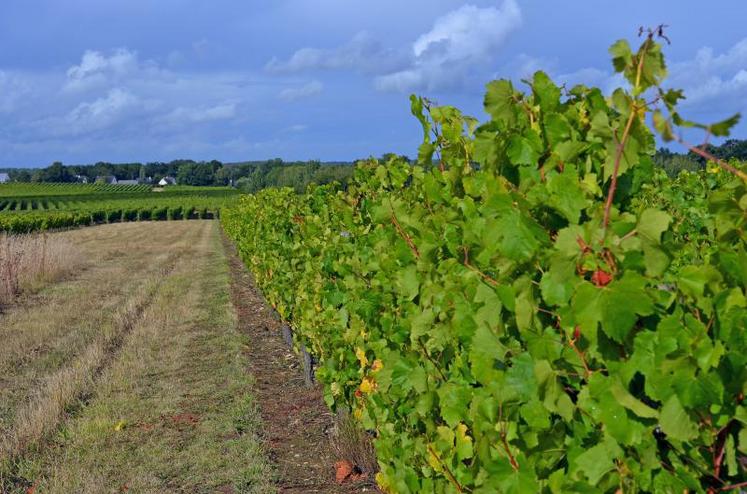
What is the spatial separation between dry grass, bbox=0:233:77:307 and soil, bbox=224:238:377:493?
6.14 m

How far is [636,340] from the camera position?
1998 mm

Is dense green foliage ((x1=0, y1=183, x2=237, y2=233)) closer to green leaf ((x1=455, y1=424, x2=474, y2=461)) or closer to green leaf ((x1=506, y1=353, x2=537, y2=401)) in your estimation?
green leaf ((x1=455, y1=424, x2=474, y2=461))

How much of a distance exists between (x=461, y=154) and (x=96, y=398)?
6122mm

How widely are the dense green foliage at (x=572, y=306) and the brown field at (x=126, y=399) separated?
300cm

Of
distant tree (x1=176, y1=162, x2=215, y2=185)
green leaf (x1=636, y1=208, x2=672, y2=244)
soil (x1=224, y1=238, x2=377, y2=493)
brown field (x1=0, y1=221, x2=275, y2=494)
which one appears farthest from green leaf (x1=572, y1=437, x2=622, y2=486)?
distant tree (x1=176, y1=162, x2=215, y2=185)

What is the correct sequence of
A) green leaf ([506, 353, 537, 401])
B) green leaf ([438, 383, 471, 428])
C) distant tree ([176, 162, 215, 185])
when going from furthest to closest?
1. distant tree ([176, 162, 215, 185])
2. green leaf ([438, 383, 471, 428])
3. green leaf ([506, 353, 537, 401])

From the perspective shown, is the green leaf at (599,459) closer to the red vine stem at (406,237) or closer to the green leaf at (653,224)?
the green leaf at (653,224)

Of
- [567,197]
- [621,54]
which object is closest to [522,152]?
[567,197]

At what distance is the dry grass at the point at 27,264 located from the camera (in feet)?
52.2

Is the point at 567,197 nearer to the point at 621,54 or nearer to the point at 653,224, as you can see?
the point at 653,224

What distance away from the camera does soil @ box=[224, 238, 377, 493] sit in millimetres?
6020

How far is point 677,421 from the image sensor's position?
1954mm

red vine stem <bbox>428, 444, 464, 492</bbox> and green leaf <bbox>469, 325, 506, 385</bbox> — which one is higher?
green leaf <bbox>469, 325, 506, 385</bbox>

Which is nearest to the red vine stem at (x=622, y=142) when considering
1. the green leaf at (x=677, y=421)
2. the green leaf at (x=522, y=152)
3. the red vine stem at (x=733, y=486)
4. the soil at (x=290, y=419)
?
the green leaf at (x=522, y=152)
